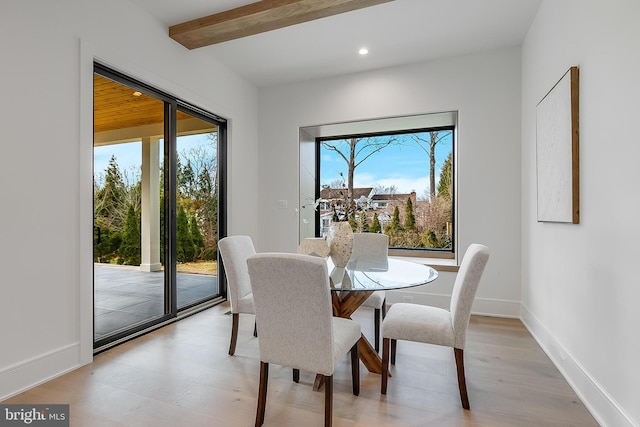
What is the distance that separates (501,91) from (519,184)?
990 millimetres

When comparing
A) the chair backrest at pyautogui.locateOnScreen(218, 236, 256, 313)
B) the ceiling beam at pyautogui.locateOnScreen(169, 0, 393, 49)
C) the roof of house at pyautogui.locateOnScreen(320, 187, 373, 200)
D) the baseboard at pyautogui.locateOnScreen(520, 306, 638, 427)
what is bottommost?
the baseboard at pyautogui.locateOnScreen(520, 306, 638, 427)

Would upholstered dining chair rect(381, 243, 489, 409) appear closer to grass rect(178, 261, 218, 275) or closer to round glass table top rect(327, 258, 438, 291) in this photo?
round glass table top rect(327, 258, 438, 291)

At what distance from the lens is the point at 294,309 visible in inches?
60.8

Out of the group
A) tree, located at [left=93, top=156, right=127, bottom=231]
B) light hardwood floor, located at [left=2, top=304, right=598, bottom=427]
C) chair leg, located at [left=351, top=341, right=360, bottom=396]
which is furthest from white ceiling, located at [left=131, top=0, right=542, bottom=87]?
light hardwood floor, located at [left=2, top=304, right=598, bottom=427]

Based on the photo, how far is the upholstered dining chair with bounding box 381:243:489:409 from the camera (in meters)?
1.81

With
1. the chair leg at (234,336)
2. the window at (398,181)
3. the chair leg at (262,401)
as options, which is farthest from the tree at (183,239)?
the chair leg at (262,401)

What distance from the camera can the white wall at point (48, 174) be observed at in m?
1.96

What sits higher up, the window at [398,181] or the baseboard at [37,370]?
the window at [398,181]

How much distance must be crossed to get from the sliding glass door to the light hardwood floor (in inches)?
18.8

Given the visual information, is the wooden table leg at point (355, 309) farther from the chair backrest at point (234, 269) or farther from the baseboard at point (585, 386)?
the baseboard at point (585, 386)

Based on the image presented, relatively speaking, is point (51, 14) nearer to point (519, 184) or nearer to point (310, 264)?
point (310, 264)

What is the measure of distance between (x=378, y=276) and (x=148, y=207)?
2.23 meters

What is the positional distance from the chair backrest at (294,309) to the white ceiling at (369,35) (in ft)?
7.68

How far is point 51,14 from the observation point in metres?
2.17
